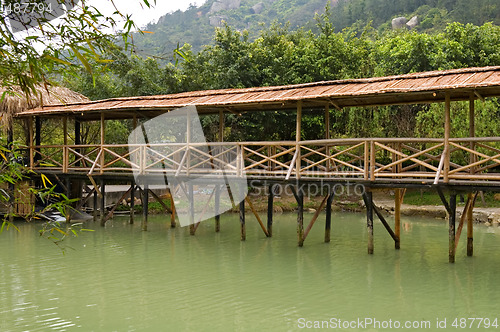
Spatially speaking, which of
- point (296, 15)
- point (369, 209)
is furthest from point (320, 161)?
point (296, 15)

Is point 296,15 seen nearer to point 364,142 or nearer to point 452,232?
point 364,142

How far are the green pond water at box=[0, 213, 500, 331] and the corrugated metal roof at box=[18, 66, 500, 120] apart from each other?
348 centimetres

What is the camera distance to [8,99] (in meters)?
15.7

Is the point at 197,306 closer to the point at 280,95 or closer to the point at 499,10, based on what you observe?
the point at 280,95

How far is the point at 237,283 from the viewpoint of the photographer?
902 centimetres

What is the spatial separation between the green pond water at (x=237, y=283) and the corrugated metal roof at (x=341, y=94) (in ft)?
11.4

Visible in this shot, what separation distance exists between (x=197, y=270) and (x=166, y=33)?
53.4 m

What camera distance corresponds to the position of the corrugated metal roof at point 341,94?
952 cm

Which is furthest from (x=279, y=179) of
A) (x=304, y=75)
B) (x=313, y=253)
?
(x=304, y=75)

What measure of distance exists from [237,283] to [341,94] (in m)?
4.40

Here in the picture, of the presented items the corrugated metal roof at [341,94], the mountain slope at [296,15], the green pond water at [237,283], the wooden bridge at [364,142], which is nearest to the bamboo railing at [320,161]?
the wooden bridge at [364,142]

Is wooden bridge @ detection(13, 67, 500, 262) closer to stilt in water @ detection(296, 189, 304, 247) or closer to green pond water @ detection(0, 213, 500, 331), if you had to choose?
stilt in water @ detection(296, 189, 304, 247)

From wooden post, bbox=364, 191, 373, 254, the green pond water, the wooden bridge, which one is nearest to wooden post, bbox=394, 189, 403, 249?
the wooden bridge

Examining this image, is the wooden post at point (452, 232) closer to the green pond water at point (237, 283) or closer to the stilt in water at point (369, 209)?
the green pond water at point (237, 283)
